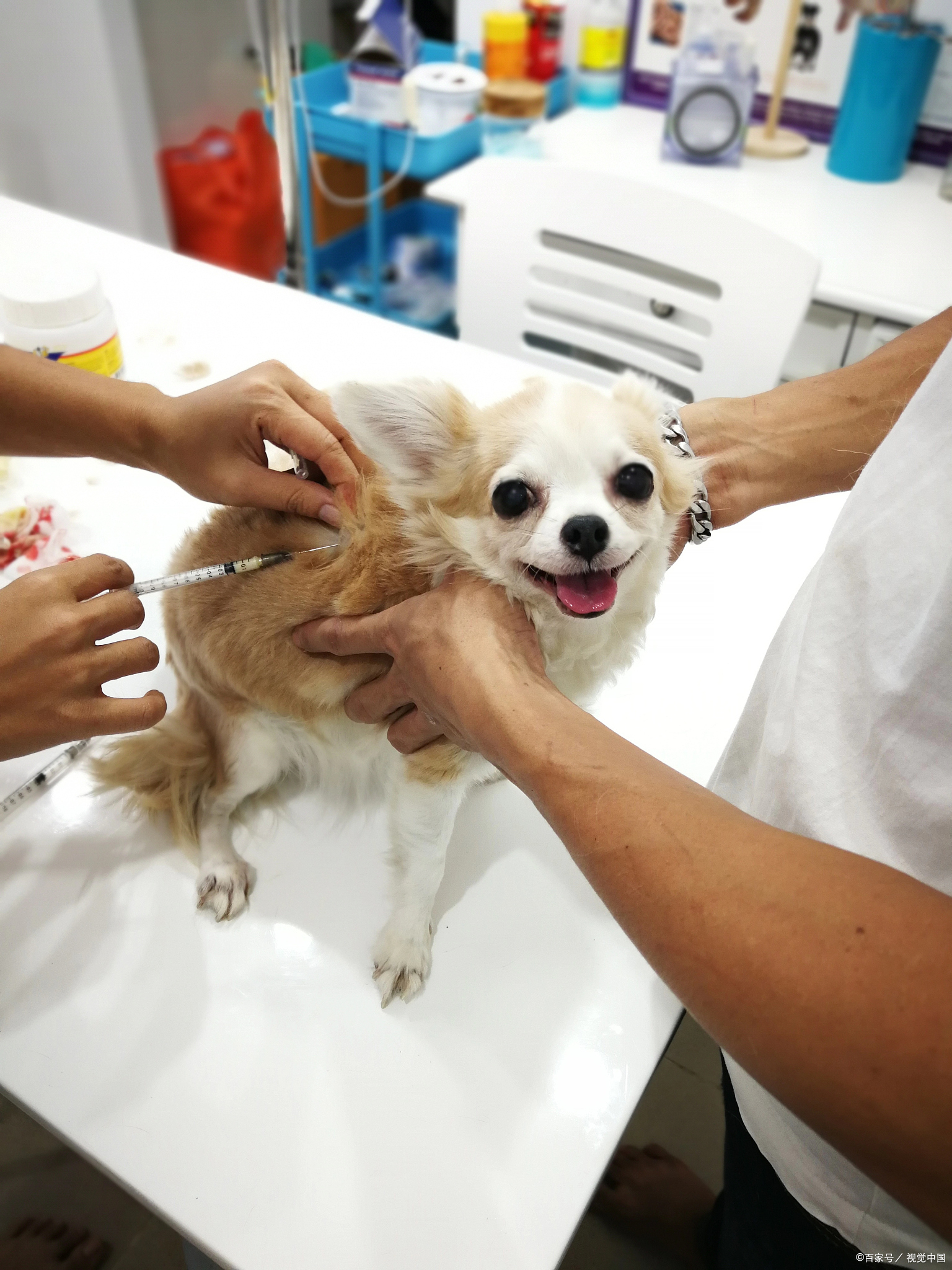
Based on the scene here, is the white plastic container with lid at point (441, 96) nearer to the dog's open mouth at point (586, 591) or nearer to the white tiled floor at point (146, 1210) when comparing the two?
the dog's open mouth at point (586, 591)

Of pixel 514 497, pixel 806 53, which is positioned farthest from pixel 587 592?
pixel 806 53

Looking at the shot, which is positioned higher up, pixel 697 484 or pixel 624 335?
pixel 697 484

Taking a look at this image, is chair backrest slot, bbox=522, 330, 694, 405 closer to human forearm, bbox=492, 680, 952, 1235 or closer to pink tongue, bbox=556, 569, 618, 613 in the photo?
pink tongue, bbox=556, 569, 618, 613

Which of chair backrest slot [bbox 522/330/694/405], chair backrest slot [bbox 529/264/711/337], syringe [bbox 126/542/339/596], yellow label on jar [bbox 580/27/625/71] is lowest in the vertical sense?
chair backrest slot [bbox 522/330/694/405]

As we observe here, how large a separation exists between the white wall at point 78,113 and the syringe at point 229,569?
2.31 meters

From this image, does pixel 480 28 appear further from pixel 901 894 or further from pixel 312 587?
pixel 901 894

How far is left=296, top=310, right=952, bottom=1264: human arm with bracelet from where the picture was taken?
40 centimetres

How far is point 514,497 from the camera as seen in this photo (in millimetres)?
745

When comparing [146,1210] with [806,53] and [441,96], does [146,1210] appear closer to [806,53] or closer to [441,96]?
[441,96]

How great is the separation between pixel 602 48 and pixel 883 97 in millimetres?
759

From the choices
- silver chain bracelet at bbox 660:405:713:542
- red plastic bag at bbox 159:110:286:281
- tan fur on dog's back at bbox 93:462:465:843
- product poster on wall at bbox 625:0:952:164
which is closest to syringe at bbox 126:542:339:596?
tan fur on dog's back at bbox 93:462:465:843

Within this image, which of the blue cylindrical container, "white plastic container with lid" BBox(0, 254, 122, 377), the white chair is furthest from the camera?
the blue cylindrical container

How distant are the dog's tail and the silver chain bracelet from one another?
0.57m

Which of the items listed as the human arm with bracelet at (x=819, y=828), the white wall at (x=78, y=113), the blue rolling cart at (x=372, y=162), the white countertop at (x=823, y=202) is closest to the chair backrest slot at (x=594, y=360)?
the white countertop at (x=823, y=202)
